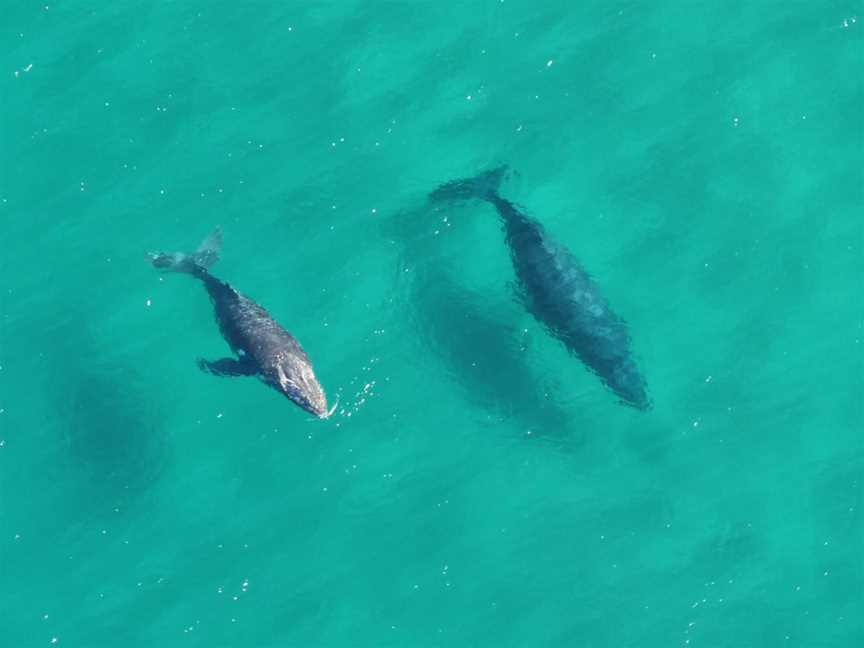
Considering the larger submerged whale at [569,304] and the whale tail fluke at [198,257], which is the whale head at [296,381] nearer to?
the whale tail fluke at [198,257]

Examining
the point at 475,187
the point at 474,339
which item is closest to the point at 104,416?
the point at 474,339

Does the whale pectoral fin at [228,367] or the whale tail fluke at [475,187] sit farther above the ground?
the whale tail fluke at [475,187]

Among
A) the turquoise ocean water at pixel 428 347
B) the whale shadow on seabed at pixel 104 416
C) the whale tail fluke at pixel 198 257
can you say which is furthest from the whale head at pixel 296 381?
the whale shadow on seabed at pixel 104 416

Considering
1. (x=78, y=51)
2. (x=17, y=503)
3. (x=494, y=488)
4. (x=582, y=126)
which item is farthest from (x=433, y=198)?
(x=17, y=503)

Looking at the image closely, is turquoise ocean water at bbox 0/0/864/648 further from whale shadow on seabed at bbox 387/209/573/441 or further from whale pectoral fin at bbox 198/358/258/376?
whale pectoral fin at bbox 198/358/258/376

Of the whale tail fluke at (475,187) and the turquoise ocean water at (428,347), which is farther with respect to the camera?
the whale tail fluke at (475,187)

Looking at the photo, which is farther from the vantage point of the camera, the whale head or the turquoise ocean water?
the turquoise ocean water

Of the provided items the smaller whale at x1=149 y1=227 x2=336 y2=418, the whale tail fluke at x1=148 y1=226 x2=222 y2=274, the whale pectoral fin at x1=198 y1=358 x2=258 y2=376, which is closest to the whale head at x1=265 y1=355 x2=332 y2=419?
the smaller whale at x1=149 y1=227 x2=336 y2=418

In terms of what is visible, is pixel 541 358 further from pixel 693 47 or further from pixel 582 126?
pixel 693 47
